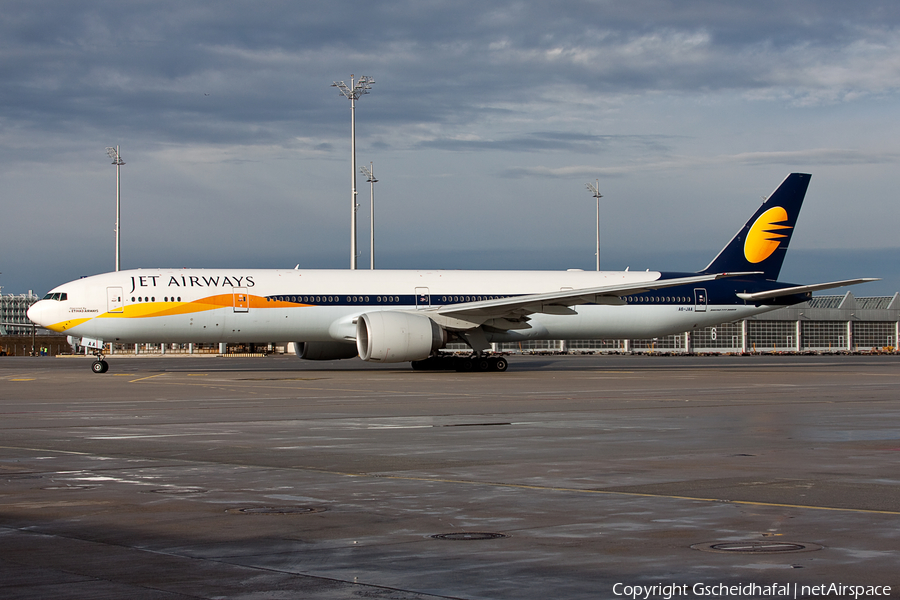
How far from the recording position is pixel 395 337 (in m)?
31.2

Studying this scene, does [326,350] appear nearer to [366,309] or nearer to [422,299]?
[366,309]

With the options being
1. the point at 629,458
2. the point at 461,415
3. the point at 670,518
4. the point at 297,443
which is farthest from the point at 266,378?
the point at 670,518

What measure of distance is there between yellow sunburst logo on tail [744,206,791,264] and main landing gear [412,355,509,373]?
40.6ft

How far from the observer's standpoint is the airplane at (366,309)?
108 feet

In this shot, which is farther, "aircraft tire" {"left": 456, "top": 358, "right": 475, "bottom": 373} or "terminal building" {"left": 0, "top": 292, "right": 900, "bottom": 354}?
"terminal building" {"left": 0, "top": 292, "right": 900, "bottom": 354}

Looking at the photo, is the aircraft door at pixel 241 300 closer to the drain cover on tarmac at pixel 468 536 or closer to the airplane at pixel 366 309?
the airplane at pixel 366 309

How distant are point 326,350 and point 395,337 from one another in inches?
269

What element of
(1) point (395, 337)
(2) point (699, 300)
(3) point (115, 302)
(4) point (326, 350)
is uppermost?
(2) point (699, 300)

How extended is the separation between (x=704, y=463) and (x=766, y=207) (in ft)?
107

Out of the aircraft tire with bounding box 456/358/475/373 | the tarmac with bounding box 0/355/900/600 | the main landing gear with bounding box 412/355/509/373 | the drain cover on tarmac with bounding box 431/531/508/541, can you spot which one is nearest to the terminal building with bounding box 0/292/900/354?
the main landing gear with bounding box 412/355/509/373

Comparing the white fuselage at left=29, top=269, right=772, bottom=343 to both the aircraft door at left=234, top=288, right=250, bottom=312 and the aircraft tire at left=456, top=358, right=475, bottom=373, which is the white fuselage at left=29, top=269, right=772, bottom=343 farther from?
the aircraft tire at left=456, top=358, right=475, bottom=373

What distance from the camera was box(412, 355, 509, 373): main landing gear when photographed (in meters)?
35.3

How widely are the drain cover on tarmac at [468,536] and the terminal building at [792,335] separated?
63691mm

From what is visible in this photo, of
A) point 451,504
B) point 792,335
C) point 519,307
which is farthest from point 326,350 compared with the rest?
point 792,335
